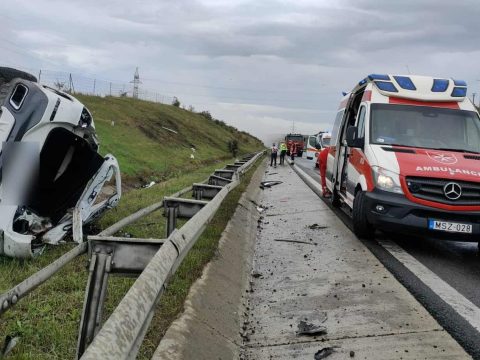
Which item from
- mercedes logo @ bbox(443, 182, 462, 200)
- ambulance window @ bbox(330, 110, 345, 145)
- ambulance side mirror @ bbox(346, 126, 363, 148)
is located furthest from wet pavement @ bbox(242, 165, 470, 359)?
ambulance window @ bbox(330, 110, 345, 145)

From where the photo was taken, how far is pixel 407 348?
412cm

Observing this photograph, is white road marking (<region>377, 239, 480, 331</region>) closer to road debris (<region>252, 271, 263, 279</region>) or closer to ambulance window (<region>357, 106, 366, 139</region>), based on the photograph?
road debris (<region>252, 271, 263, 279</region>)

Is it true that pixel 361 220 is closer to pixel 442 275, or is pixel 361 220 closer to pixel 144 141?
pixel 442 275

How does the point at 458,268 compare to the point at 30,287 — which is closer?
the point at 30,287

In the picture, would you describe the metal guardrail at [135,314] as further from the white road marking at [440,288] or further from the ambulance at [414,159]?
the ambulance at [414,159]

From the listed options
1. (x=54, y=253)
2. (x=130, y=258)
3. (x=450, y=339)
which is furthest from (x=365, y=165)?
(x=130, y=258)

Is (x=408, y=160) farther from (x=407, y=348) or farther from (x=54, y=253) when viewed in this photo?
(x=54, y=253)

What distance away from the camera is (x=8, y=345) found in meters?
3.44

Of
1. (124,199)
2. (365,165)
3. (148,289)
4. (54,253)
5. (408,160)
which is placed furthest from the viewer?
(124,199)

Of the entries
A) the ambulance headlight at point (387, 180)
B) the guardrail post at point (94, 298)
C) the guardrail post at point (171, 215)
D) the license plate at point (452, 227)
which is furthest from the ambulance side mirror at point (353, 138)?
the guardrail post at point (94, 298)

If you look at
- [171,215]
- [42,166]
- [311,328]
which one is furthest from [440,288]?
[42,166]

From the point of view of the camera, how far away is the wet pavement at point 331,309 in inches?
166

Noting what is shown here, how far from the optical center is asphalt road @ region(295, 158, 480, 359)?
4602 mm

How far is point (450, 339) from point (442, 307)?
80cm
